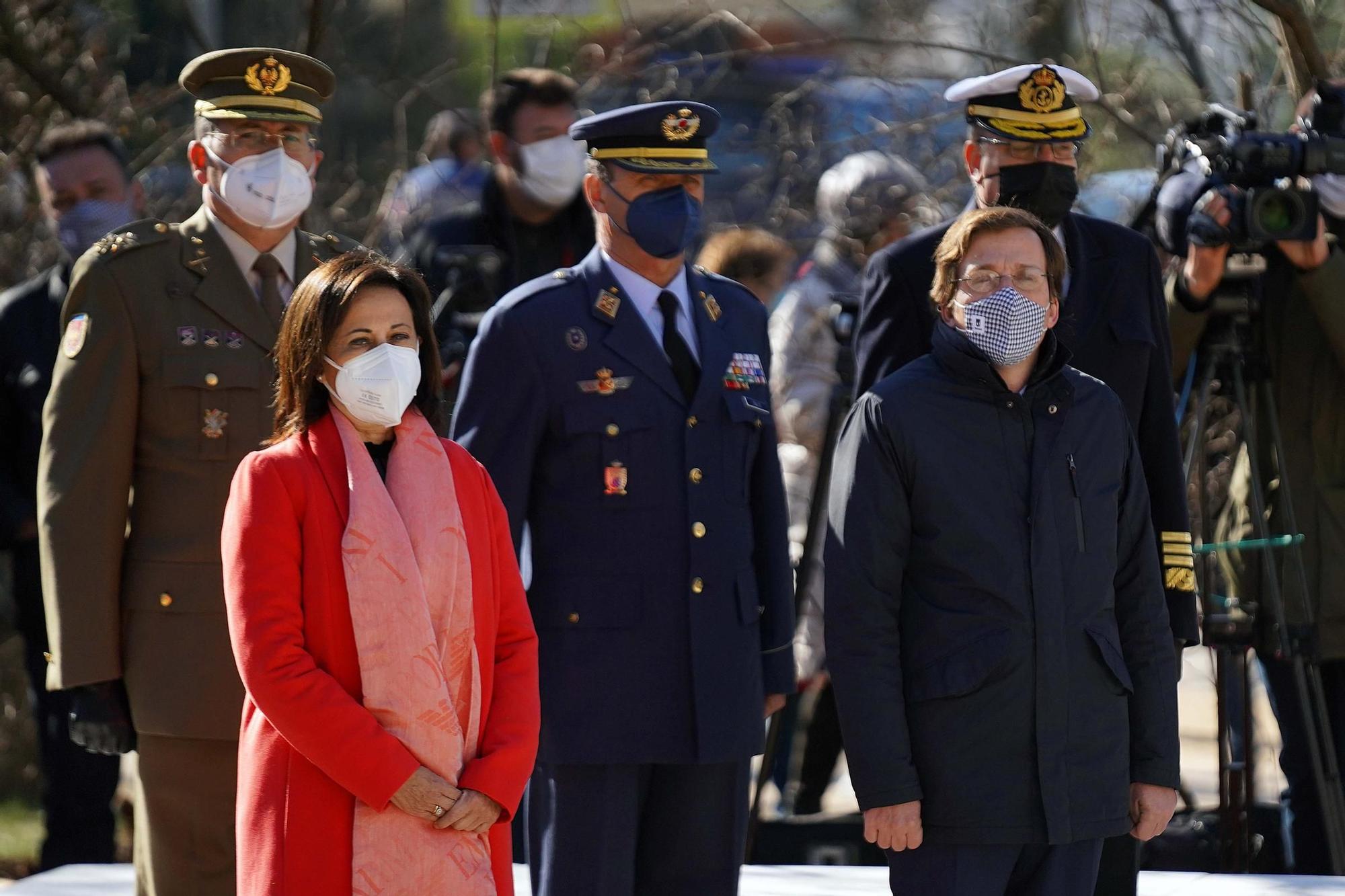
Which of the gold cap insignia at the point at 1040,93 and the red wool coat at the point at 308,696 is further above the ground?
the gold cap insignia at the point at 1040,93

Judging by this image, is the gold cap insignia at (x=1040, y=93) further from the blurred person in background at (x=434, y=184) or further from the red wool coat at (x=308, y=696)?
the blurred person in background at (x=434, y=184)

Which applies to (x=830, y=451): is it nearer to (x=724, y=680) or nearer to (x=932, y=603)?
(x=724, y=680)

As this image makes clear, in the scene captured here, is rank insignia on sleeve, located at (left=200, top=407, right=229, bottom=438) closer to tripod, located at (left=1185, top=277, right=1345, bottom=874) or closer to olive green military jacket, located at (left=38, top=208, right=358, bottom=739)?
olive green military jacket, located at (left=38, top=208, right=358, bottom=739)

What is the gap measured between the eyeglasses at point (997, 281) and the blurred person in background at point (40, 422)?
2933 millimetres

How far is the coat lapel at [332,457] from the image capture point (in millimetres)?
3252

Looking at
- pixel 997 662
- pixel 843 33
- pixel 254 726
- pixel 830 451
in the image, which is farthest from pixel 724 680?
pixel 843 33

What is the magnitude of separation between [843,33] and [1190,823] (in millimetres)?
3520

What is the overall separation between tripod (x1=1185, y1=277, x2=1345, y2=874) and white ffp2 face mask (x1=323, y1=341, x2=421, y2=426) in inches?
96.1

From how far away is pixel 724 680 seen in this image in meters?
4.00

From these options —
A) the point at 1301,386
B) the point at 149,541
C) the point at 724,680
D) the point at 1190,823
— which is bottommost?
the point at 1190,823

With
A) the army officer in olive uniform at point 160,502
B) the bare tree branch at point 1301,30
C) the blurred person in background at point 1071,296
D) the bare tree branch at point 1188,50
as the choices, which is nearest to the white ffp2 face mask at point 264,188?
the army officer in olive uniform at point 160,502

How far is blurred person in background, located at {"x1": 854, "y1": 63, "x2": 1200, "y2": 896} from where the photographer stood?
13.9 ft

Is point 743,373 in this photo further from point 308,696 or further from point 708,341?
point 308,696

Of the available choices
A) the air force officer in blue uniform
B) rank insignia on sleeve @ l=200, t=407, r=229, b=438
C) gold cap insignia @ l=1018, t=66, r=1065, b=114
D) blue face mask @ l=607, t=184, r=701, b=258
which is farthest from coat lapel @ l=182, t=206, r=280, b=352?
gold cap insignia @ l=1018, t=66, r=1065, b=114
